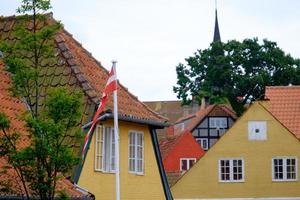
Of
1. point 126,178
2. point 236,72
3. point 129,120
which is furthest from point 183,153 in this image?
point 129,120

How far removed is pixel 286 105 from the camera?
47.9 metres

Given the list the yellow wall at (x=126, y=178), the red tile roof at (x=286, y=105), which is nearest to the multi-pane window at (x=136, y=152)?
the yellow wall at (x=126, y=178)

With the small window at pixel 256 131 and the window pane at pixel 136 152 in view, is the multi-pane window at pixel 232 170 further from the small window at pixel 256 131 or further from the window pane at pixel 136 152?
→ the window pane at pixel 136 152

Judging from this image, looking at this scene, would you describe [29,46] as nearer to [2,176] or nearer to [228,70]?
[2,176]

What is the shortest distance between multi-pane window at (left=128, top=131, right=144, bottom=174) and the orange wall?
3666 centimetres

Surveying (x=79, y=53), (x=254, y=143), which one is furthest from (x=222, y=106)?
(x=79, y=53)

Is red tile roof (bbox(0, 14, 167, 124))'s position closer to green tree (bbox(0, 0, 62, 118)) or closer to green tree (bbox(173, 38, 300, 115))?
green tree (bbox(0, 0, 62, 118))

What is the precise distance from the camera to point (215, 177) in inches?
1847

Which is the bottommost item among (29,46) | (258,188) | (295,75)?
(258,188)

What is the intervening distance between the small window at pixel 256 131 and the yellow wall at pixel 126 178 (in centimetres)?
2323

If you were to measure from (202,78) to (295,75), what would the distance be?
29.0 feet

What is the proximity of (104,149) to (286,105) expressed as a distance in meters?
28.0

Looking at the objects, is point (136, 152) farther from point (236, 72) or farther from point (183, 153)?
point (236, 72)

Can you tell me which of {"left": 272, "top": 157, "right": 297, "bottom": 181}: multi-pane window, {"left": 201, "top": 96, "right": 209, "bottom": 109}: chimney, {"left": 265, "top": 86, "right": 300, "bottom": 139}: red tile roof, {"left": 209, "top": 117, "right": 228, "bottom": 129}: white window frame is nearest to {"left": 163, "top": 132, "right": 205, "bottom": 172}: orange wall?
{"left": 209, "top": 117, "right": 228, "bottom": 129}: white window frame
